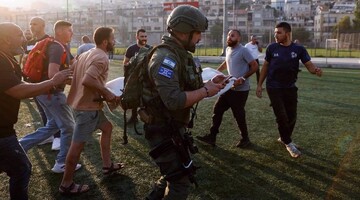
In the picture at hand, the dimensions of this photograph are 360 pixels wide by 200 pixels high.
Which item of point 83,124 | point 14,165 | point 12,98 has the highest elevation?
point 12,98

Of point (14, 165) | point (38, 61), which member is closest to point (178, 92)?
point (14, 165)

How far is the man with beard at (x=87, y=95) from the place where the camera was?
428cm

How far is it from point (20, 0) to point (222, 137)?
547 ft

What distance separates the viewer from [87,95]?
4.43 metres

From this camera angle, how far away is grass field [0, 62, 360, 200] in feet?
15.3

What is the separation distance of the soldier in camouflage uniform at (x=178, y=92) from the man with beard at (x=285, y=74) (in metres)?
3.19

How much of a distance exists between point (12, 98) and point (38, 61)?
1.90 m

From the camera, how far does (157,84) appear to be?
9.39 feet

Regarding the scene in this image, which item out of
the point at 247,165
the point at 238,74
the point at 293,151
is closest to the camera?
the point at 247,165

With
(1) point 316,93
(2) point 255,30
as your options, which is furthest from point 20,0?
(1) point 316,93

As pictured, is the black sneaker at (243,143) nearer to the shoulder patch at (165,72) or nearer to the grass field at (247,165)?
the grass field at (247,165)

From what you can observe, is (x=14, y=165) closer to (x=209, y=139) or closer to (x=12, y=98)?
(x=12, y=98)

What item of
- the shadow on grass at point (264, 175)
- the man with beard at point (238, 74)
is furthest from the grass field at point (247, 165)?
the man with beard at point (238, 74)

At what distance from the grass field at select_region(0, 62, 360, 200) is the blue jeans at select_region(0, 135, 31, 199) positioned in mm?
1220
